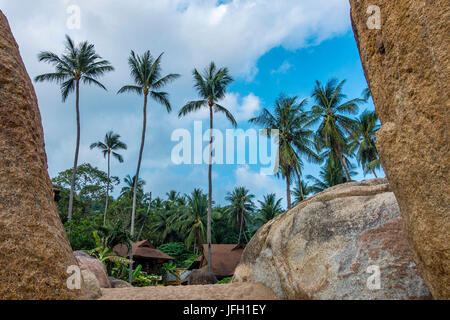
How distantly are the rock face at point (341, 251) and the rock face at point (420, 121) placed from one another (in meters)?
1.53

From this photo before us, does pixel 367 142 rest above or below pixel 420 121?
above

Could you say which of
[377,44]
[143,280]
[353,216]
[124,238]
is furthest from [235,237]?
[377,44]

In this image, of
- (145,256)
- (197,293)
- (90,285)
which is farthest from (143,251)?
(197,293)

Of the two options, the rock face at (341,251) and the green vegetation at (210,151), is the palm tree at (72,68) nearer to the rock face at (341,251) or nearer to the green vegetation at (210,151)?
the green vegetation at (210,151)

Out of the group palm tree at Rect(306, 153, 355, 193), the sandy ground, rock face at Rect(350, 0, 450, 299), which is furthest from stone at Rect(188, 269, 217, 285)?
palm tree at Rect(306, 153, 355, 193)

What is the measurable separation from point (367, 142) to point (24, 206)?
29546 mm

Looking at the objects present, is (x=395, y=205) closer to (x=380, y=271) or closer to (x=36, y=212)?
(x=380, y=271)

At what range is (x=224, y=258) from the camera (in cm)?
2219

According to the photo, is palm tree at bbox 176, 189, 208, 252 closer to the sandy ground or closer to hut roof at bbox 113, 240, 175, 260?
hut roof at bbox 113, 240, 175, 260

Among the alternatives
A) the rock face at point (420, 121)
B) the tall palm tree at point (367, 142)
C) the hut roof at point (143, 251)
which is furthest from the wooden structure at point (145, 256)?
the rock face at point (420, 121)

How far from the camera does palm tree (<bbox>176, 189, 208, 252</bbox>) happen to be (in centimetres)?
3259

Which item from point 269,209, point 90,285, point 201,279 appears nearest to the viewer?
point 90,285

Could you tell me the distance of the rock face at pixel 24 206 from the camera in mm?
3648

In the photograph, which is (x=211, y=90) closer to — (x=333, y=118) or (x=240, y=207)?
(x=333, y=118)
